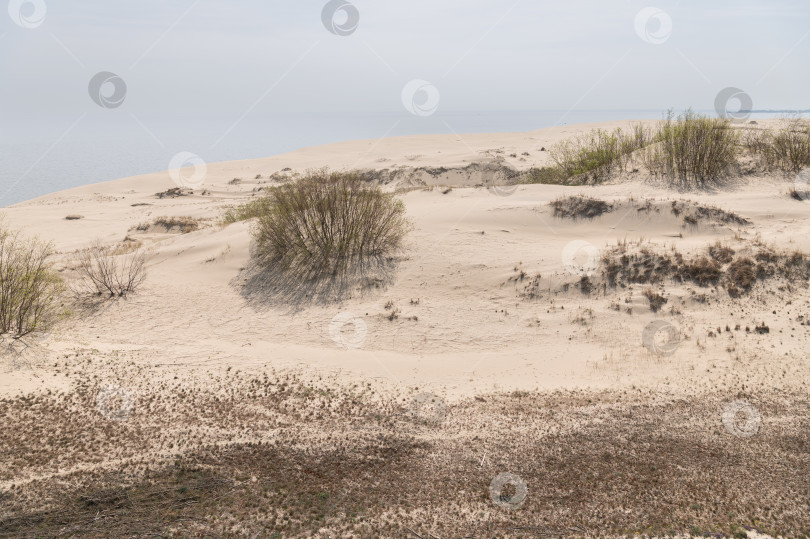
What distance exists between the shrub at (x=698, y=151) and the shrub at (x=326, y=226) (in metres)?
13.9

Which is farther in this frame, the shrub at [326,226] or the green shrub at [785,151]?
the green shrub at [785,151]

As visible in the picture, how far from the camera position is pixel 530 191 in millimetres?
24562

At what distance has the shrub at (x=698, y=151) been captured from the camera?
2381cm

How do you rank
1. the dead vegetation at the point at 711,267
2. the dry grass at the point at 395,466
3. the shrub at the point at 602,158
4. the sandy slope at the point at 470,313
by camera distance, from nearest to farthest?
the dry grass at the point at 395,466, the sandy slope at the point at 470,313, the dead vegetation at the point at 711,267, the shrub at the point at 602,158

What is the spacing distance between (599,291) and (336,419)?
8933mm

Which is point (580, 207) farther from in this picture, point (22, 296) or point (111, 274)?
point (22, 296)

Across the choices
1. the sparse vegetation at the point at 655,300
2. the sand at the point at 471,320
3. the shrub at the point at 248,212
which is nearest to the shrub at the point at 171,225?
the shrub at the point at 248,212

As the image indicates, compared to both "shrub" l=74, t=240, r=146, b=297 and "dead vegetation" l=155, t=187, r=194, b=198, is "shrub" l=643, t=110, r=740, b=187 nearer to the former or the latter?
"shrub" l=74, t=240, r=146, b=297

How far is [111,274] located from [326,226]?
23.8ft

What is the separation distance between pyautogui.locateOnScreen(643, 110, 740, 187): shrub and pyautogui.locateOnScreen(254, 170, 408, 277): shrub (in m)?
13.9

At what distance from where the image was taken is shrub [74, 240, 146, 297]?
17672 mm

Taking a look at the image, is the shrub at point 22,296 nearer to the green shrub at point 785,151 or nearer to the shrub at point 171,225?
the shrub at point 171,225

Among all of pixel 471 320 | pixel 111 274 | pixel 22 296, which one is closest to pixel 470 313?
pixel 471 320

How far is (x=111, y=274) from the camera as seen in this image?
18.0 m
